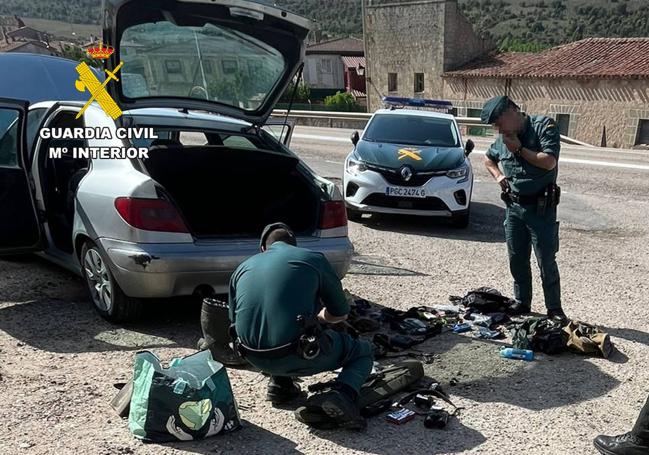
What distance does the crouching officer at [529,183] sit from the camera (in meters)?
4.96

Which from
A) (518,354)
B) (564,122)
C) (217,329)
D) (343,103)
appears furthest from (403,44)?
(217,329)

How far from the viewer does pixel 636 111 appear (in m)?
30.4

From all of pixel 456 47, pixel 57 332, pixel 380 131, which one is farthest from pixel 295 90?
pixel 456 47

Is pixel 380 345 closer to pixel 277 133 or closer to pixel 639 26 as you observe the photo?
pixel 277 133

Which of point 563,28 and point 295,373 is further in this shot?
point 563,28

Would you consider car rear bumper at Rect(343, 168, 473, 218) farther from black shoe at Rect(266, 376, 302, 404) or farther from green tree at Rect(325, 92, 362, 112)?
green tree at Rect(325, 92, 362, 112)

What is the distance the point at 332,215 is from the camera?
514cm

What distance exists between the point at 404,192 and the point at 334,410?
18.0 feet

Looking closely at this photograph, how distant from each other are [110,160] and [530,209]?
11.0 ft

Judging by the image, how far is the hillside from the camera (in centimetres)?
10081

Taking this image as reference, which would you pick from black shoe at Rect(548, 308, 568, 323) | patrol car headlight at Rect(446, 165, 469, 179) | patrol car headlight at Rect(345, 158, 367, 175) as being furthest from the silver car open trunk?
patrol car headlight at Rect(446, 165, 469, 179)

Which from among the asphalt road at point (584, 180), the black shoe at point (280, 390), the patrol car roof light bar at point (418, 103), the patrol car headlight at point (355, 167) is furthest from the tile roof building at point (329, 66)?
the black shoe at point (280, 390)

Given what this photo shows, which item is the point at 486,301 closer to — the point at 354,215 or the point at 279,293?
the point at 279,293

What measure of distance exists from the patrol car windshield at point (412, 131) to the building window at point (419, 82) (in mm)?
34289
